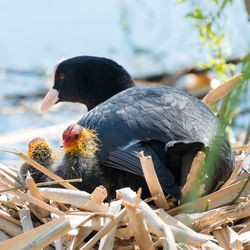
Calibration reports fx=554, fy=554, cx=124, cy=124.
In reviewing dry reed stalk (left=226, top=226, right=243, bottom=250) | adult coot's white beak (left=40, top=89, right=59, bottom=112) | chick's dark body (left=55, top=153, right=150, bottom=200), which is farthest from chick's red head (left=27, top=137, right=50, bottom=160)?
adult coot's white beak (left=40, top=89, right=59, bottom=112)

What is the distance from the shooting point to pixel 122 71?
3.29m

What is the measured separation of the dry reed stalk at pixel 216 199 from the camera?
6.82 ft

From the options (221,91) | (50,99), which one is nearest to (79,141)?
(221,91)

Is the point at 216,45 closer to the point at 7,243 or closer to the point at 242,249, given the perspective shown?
the point at 242,249

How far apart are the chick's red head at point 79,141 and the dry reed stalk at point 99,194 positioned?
13.1 inches

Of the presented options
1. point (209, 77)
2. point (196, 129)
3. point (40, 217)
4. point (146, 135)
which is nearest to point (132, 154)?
point (146, 135)

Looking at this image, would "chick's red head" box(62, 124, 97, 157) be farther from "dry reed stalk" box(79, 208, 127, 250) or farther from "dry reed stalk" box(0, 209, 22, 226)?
"dry reed stalk" box(79, 208, 127, 250)

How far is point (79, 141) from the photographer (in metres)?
2.21

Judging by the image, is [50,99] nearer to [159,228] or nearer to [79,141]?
[79,141]

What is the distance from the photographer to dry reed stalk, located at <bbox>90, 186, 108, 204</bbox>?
1.90 meters

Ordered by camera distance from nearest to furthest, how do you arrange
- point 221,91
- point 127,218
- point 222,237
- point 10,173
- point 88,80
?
point 127,218, point 222,237, point 10,173, point 221,91, point 88,80

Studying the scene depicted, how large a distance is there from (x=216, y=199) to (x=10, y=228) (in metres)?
0.79

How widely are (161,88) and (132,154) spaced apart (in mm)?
580

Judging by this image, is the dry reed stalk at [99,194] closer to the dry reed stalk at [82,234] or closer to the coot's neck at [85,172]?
the dry reed stalk at [82,234]
